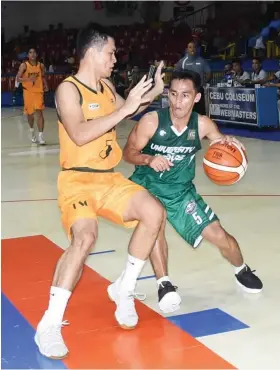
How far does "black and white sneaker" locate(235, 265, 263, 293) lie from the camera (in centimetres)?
443

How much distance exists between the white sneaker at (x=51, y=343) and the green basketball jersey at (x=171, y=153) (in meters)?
1.27

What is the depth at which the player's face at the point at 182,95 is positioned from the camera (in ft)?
13.4

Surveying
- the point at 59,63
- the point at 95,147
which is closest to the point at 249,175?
the point at 95,147

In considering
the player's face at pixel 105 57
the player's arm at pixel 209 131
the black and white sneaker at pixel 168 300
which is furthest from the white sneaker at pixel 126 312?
the player's face at pixel 105 57

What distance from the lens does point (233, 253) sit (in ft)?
14.4

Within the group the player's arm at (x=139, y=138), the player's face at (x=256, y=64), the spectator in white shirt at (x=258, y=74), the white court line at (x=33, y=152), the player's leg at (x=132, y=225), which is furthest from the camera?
the player's face at (x=256, y=64)

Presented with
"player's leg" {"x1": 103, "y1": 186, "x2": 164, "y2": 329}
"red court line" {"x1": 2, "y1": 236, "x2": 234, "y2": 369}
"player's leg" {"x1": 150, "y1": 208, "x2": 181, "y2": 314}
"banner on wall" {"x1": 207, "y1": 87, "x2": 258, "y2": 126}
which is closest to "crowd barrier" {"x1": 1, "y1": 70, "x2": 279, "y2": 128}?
"banner on wall" {"x1": 207, "y1": 87, "x2": 258, "y2": 126}

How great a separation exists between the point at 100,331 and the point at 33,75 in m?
9.66

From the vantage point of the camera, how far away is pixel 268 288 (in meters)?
4.54

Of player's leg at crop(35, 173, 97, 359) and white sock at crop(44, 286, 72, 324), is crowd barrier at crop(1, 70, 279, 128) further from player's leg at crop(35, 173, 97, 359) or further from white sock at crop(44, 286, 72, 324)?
white sock at crop(44, 286, 72, 324)

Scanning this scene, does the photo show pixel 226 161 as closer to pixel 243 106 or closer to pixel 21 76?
pixel 243 106

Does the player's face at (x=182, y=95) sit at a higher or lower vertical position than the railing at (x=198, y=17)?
lower

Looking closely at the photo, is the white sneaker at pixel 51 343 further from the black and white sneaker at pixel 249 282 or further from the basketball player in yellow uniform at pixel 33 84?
the basketball player in yellow uniform at pixel 33 84

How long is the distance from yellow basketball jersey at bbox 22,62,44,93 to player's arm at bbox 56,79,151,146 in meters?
9.39
